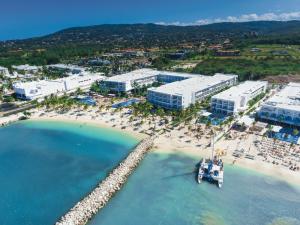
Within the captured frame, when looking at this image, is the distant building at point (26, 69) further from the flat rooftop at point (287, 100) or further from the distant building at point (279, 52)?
the distant building at point (279, 52)

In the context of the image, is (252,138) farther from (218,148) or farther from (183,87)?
(183,87)

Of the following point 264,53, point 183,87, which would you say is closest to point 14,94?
point 183,87

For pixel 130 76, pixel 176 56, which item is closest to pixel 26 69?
pixel 130 76

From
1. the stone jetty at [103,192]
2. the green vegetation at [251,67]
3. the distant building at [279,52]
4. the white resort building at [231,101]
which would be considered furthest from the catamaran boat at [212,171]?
the distant building at [279,52]

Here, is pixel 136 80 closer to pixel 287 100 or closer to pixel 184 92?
pixel 184 92

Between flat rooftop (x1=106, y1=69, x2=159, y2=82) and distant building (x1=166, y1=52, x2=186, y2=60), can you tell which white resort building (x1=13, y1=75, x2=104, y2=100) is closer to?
flat rooftop (x1=106, y1=69, x2=159, y2=82)

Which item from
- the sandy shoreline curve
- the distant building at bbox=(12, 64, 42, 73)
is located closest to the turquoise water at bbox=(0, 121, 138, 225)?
Result: the sandy shoreline curve
